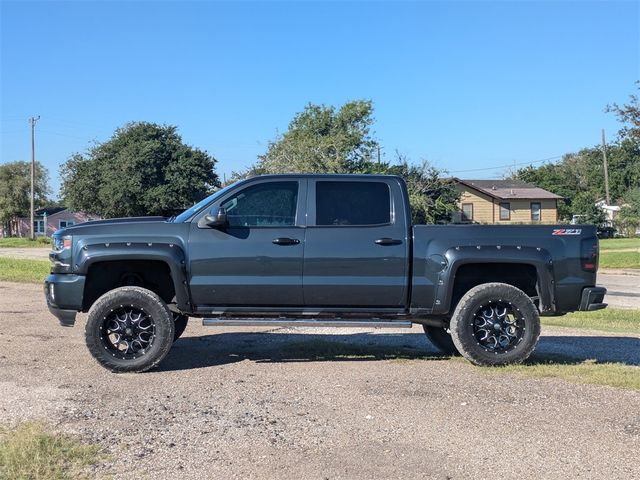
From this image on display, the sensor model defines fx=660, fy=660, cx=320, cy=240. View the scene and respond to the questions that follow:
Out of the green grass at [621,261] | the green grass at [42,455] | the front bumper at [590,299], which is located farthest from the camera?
the green grass at [621,261]

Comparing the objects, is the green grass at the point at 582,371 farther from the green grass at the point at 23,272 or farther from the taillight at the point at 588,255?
the green grass at the point at 23,272

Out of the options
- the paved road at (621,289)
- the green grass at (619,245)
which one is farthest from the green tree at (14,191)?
the paved road at (621,289)

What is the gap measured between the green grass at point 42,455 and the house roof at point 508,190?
50.7 meters

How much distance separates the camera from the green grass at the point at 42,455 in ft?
13.0

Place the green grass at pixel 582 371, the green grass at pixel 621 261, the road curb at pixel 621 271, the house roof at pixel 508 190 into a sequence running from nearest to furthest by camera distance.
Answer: the green grass at pixel 582 371 → the road curb at pixel 621 271 → the green grass at pixel 621 261 → the house roof at pixel 508 190

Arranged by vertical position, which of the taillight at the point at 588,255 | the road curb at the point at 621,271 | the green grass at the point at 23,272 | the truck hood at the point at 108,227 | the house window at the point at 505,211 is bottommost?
the road curb at the point at 621,271

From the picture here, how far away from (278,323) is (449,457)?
2.83 meters

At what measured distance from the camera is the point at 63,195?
5581 cm

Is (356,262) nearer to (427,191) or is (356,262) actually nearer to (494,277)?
(494,277)

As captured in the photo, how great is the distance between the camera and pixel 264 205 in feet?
23.4

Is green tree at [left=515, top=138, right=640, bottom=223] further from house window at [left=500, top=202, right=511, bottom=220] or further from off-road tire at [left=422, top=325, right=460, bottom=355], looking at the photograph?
off-road tire at [left=422, top=325, right=460, bottom=355]

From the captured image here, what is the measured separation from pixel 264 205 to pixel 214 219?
25.6 inches

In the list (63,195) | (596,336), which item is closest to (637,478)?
(596,336)

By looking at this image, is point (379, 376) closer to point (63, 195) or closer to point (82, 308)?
point (82, 308)
